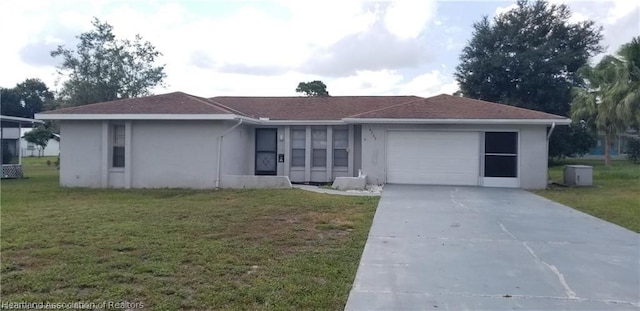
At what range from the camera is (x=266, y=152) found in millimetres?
17828

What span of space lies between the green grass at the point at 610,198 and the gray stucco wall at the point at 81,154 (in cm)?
1325

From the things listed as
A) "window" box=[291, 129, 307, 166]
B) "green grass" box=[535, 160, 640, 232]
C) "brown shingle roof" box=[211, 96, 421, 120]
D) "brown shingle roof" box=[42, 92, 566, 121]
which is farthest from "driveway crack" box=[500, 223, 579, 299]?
"brown shingle roof" box=[211, 96, 421, 120]

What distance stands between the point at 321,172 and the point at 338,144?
47.1 inches

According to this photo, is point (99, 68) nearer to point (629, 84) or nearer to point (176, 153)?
point (176, 153)

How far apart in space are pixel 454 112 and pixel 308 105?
242 inches

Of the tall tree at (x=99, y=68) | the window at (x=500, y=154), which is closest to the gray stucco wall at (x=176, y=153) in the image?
the window at (x=500, y=154)

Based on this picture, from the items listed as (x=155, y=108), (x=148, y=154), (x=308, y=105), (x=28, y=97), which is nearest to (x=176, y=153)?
(x=148, y=154)

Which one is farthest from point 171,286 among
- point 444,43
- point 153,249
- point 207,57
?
point 207,57

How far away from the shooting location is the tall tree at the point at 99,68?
27.1 metres

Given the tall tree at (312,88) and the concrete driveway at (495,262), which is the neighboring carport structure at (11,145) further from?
the tall tree at (312,88)

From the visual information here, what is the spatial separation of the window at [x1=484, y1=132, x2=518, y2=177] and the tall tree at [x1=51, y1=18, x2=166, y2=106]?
21.4 metres

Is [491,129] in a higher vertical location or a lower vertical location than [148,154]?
higher

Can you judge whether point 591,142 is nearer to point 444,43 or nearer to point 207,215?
point 444,43

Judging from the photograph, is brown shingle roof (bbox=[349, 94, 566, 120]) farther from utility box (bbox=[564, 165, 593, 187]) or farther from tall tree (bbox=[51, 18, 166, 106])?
tall tree (bbox=[51, 18, 166, 106])
